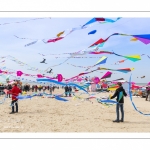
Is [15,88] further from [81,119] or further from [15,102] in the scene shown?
[81,119]

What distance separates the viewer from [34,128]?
6352mm

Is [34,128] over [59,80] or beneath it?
beneath

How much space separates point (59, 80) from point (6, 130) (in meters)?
2.35

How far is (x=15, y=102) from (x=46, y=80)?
175 centimetres

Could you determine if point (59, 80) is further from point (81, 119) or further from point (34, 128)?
point (34, 128)

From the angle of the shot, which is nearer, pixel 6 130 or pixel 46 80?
pixel 6 130

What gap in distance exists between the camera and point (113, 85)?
A: 867 cm

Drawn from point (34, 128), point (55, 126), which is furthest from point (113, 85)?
point (34, 128)

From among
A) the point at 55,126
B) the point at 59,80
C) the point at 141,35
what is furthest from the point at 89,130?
the point at 141,35
